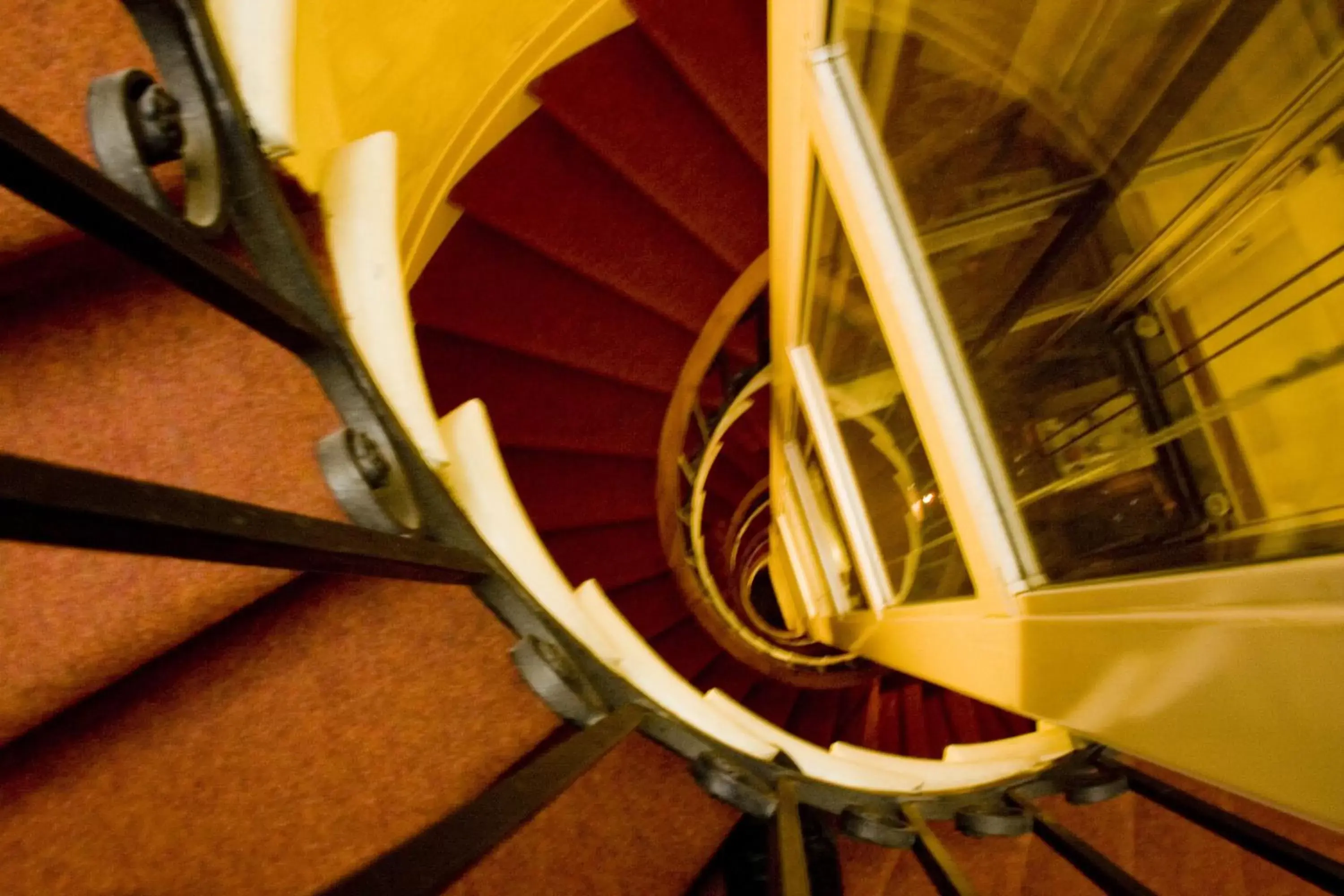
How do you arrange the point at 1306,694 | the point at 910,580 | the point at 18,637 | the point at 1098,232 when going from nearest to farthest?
the point at 1306,694
the point at 18,637
the point at 1098,232
the point at 910,580

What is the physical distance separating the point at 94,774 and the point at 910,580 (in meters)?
2.58

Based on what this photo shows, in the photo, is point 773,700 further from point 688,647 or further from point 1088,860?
point 1088,860

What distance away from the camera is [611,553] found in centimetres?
391

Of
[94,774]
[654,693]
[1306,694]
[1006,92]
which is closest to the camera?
[1306,694]

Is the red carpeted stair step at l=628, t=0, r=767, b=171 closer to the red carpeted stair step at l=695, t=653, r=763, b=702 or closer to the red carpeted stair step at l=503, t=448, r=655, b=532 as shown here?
the red carpeted stair step at l=503, t=448, r=655, b=532

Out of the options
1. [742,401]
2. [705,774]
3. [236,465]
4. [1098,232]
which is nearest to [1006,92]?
[1098,232]

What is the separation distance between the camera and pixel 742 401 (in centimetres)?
428

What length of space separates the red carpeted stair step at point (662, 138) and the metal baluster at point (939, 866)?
7.09ft

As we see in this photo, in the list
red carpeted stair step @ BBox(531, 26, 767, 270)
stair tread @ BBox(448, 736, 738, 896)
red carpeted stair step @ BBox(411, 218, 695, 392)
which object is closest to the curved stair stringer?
stair tread @ BBox(448, 736, 738, 896)

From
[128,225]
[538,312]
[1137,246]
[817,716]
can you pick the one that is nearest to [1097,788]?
[1137,246]

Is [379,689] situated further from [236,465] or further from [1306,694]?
[1306,694]

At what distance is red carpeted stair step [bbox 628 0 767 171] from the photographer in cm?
279

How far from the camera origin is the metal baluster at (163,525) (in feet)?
1.83

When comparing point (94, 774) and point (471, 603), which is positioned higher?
point (471, 603)
